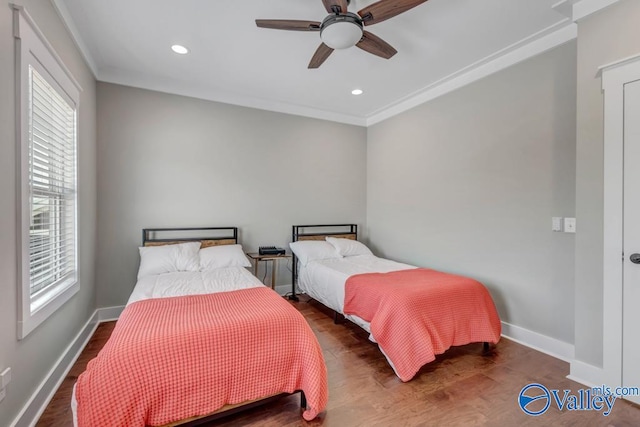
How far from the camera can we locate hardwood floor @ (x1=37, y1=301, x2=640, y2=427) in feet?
5.90

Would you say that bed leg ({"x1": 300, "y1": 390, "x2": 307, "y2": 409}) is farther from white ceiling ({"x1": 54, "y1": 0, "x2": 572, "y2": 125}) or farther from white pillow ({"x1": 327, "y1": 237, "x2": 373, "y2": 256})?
white ceiling ({"x1": 54, "y1": 0, "x2": 572, "y2": 125})

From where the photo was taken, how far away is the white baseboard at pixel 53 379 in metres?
1.66

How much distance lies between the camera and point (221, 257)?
3.38 meters

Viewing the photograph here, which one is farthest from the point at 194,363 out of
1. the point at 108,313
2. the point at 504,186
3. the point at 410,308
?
the point at 504,186

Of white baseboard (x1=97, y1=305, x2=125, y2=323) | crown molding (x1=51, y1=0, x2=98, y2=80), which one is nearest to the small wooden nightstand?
white baseboard (x1=97, y1=305, x2=125, y2=323)

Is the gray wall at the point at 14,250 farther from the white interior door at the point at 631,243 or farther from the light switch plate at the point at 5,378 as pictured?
the white interior door at the point at 631,243

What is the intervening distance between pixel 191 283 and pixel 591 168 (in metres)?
3.31

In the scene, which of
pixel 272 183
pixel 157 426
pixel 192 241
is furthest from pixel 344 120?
pixel 157 426

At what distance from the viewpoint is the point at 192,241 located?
3.64 m

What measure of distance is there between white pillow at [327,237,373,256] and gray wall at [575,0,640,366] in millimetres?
2420

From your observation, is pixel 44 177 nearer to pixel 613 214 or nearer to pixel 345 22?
pixel 345 22

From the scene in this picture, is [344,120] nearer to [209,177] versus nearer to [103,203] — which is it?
[209,177]

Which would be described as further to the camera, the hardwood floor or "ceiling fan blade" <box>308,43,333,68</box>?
"ceiling fan blade" <box>308,43,333,68</box>

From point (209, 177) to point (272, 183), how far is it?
85 centimetres
